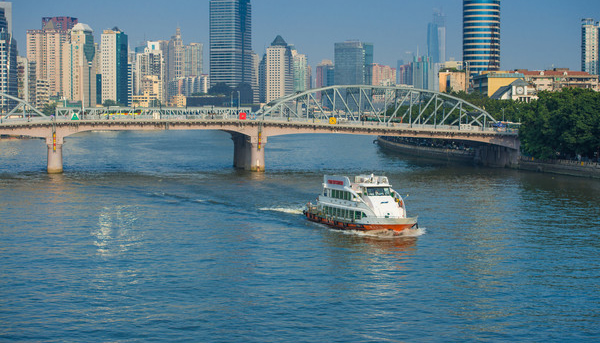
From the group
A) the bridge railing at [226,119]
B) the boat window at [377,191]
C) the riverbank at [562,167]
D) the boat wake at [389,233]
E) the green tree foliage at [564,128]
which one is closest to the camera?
the boat wake at [389,233]

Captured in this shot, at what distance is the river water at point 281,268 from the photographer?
4675cm

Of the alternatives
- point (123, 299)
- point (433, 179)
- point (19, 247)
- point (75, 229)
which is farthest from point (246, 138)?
point (123, 299)

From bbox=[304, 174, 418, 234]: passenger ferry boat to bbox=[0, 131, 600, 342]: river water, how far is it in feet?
5.17

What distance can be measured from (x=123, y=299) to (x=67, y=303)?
329 cm

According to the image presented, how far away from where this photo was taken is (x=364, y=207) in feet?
239

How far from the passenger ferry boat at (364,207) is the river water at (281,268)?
5.17 ft

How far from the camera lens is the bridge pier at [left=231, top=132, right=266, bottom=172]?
130000 millimetres

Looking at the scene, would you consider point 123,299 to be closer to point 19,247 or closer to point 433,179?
point 19,247

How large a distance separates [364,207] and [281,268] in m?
15.7

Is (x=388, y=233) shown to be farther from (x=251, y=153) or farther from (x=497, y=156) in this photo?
(x=497, y=156)

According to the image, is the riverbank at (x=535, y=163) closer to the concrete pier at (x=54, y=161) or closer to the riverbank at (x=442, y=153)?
the riverbank at (x=442, y=153)

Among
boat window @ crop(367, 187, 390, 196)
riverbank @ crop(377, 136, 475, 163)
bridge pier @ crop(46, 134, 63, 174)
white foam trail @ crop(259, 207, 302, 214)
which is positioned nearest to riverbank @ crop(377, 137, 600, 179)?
riverbank @ crop(377, 136, 475, 163)

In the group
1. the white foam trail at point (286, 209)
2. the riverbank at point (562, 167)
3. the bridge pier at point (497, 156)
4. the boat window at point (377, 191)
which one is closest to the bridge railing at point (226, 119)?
the bridge pier at point (497, 156)

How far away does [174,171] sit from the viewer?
12925 cm
